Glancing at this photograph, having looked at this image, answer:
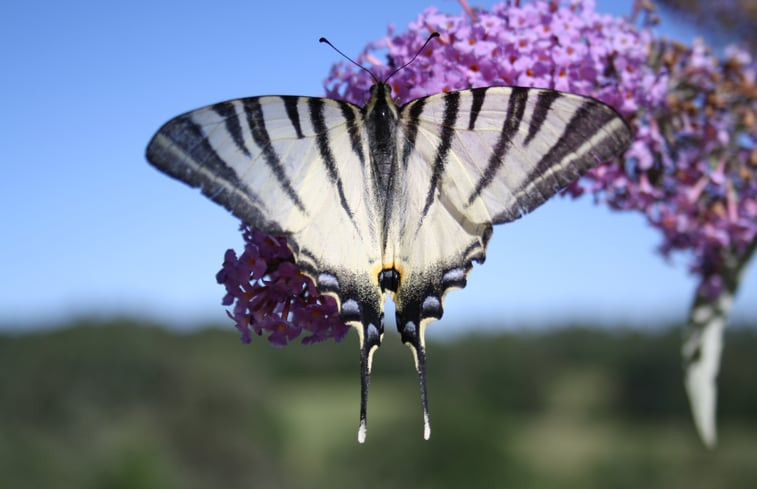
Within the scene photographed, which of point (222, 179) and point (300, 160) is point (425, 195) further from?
point (222, 179)

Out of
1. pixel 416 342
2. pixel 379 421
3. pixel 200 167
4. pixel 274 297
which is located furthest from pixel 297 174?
pixel 379 421

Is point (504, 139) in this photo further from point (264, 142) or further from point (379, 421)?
point (379, 421)

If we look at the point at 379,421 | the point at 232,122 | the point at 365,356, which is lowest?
the point at 379,421

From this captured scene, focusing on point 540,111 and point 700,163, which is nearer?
point 540,111

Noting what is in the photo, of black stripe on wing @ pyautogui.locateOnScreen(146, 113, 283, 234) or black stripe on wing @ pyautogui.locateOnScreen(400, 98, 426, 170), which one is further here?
black stripe on wing @ pyautogui.locateOnScreen(400, 98, 426, 170)

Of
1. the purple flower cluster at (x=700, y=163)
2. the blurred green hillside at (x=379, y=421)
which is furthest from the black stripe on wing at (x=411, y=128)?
the blurred green hillside at (x=379, y=421)

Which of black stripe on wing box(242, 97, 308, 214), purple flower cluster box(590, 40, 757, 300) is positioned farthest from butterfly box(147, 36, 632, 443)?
purple flower cluster box(590, 40, 757, 300)

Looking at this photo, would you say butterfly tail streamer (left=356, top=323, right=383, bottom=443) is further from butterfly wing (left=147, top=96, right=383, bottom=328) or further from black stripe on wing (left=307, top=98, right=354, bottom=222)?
black stripe on wing (left=307, top=98, right=354, bottom=222)

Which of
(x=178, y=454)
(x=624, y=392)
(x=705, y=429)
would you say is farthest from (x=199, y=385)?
(x=624, y=392)

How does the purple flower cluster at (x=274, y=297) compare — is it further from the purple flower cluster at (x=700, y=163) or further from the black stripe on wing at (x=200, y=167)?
the purple flower cluster at (x=700, y=163)
